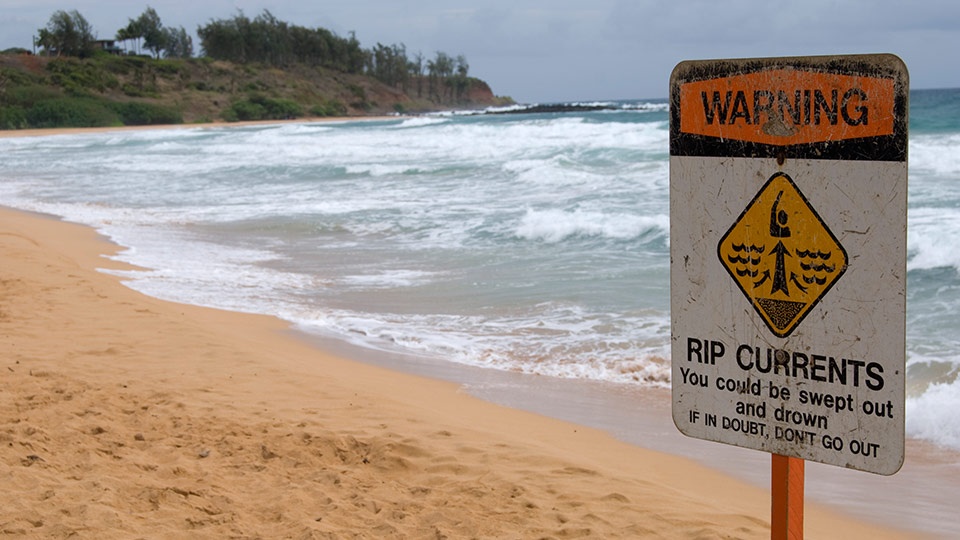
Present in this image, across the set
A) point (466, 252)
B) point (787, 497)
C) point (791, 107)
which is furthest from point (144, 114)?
point (791, 107)

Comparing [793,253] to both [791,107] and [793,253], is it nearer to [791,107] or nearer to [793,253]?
[793,253]

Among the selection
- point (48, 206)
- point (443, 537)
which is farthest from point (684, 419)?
point (48, 206)

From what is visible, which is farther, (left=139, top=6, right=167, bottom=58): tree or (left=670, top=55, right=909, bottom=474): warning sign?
(left=139, top=6, right=167, bottom=58): tree

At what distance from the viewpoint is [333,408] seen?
5371mm

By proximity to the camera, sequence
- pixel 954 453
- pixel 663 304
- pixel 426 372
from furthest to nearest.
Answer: pixel 663 304 → pixel 426 372 → pixel 954 453

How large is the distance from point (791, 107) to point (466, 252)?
1055 cm

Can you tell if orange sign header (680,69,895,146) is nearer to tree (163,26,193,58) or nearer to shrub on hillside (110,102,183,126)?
shrub on hillside (110,102,183,126)

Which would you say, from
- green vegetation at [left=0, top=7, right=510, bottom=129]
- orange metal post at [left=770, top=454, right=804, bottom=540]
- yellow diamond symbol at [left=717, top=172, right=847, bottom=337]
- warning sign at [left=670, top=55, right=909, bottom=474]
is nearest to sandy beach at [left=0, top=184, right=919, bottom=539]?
orange metal post at [left=770, top=454, right=804, bottom=540]

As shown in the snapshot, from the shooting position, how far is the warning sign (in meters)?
1.83

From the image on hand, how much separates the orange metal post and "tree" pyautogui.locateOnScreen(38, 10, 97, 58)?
107026mm

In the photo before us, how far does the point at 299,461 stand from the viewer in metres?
4.43

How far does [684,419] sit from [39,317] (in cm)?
655

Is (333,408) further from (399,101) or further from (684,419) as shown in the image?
(399,101)

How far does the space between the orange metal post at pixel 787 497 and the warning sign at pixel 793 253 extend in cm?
16
